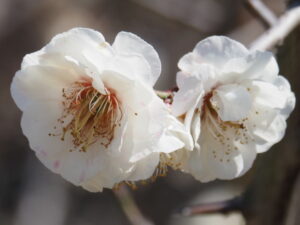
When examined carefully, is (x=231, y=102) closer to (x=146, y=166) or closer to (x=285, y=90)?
(x=285, y=90)

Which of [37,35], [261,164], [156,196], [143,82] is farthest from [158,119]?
[37,35]

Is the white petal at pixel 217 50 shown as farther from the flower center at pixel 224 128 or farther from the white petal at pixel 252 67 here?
the flower center at pixel 224 128

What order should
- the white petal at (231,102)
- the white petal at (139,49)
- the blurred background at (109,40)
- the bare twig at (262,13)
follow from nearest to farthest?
the white petal at (139,49) < the white petal at (231,102) < the bare twig at (262,13) < the blurred background at (109,40)

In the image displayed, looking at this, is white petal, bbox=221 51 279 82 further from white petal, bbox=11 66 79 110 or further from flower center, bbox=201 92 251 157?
white petal, bbox=11 66 79 110

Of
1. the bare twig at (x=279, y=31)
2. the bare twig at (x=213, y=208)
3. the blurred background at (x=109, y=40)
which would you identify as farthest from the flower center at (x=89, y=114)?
the blurred background at (x=109, y=40)

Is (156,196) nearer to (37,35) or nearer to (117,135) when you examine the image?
(37,35)

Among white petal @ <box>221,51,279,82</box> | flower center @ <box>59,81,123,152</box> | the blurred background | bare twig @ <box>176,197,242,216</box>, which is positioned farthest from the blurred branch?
the blurred background
